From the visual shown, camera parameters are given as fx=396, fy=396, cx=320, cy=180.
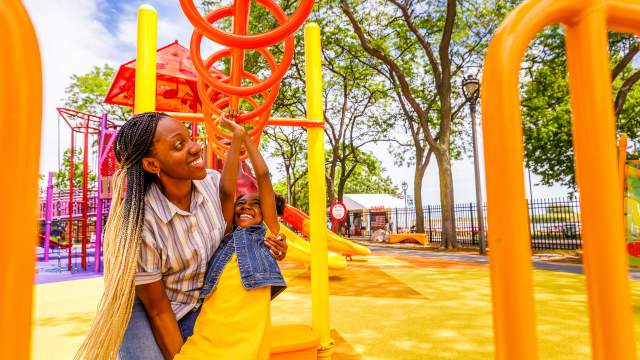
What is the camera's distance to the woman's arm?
4.09 feet

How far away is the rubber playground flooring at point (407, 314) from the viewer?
10.2ft

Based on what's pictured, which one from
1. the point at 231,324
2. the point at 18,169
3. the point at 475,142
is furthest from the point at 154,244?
the point at 475,142

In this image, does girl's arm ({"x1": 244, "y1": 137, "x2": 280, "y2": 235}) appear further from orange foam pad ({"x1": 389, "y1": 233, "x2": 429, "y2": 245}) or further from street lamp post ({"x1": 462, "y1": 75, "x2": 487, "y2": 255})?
orange foam pad ({"x1": 389, "y1": 233, "x2": 429, "y2": 245})

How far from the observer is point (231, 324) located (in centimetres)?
120

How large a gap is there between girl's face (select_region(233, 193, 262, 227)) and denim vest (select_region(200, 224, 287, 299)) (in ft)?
0.73

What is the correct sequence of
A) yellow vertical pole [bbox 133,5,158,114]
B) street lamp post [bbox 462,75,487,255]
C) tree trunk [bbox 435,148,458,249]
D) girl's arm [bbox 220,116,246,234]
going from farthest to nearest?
tree trunk [bbox 435,148,458,249]
street lamp post [bbox 462,75,487,255]
yellow vertical pole [bbox 133,5,158,114]
girl's arm [bbox 220,116,246,234]

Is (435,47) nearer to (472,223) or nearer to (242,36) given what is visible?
(472,223)

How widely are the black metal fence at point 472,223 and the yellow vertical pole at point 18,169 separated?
5742mm

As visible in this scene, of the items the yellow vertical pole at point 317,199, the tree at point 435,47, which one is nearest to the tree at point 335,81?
the tree at point 435,47

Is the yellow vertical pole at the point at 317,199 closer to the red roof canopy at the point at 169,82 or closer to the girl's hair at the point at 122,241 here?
the girl's hair at the point at 122,241

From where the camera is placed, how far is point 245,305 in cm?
124

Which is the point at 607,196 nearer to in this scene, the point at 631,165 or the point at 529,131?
the point at 631,165

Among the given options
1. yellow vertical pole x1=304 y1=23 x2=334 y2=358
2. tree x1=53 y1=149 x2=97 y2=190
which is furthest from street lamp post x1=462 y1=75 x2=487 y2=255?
tree x1=53 y1=149 x2=97 y2=190

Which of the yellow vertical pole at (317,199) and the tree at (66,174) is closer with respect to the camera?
the yellow vertical pole at (317,199)
